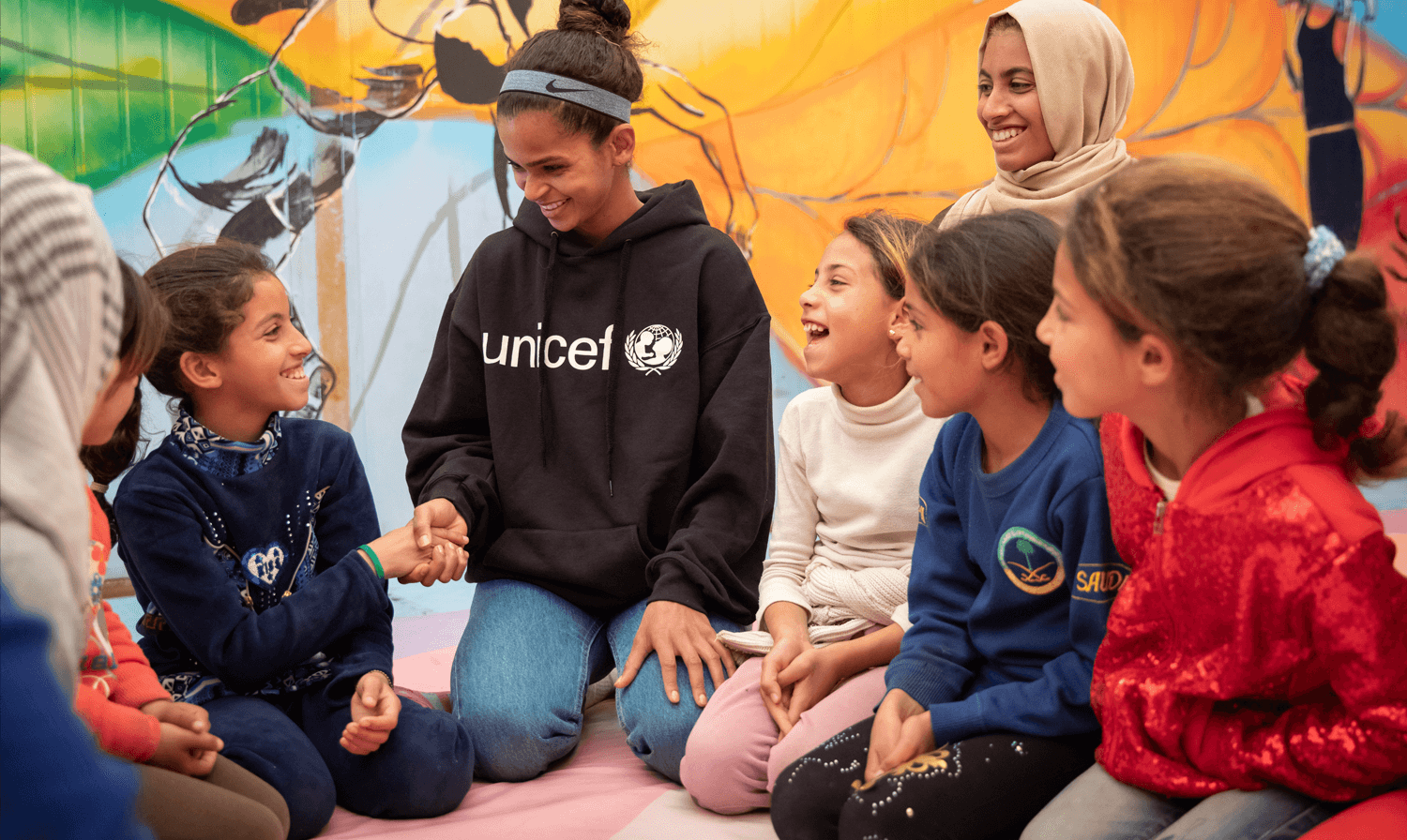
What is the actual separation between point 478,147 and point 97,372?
312 cm

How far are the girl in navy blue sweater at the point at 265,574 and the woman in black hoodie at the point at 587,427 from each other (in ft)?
0.49

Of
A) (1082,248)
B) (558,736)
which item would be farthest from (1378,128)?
(558,736)

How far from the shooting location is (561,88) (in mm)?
1768

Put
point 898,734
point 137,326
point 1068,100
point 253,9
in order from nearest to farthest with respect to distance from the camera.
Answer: point 137,326, point 898,734, point 1068,100, point 253,9

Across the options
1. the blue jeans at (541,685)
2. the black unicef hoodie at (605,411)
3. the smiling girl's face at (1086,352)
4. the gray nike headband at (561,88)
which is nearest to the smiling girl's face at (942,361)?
the smiling girl's face at (1086,352)

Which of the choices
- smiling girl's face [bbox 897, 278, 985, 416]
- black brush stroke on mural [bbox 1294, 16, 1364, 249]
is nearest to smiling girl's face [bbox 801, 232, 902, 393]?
smiling girl's face [bbox 897, 278, 985, 416]

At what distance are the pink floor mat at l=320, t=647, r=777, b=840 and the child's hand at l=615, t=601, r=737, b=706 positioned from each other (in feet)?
0.50

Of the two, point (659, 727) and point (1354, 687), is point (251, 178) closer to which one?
point (659, 727)

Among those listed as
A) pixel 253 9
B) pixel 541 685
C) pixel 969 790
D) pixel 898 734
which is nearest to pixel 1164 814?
pixel 969 790

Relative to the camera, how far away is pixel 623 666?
1.71 meters

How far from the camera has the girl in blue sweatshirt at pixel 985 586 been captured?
1.21 meters

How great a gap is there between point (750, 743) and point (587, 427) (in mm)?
656

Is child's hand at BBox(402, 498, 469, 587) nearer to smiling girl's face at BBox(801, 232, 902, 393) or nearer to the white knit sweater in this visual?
the white knit sweater

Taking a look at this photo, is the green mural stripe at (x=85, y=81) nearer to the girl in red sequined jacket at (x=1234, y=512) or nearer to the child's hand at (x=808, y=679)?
the child's hand at (x=808, y=679)
